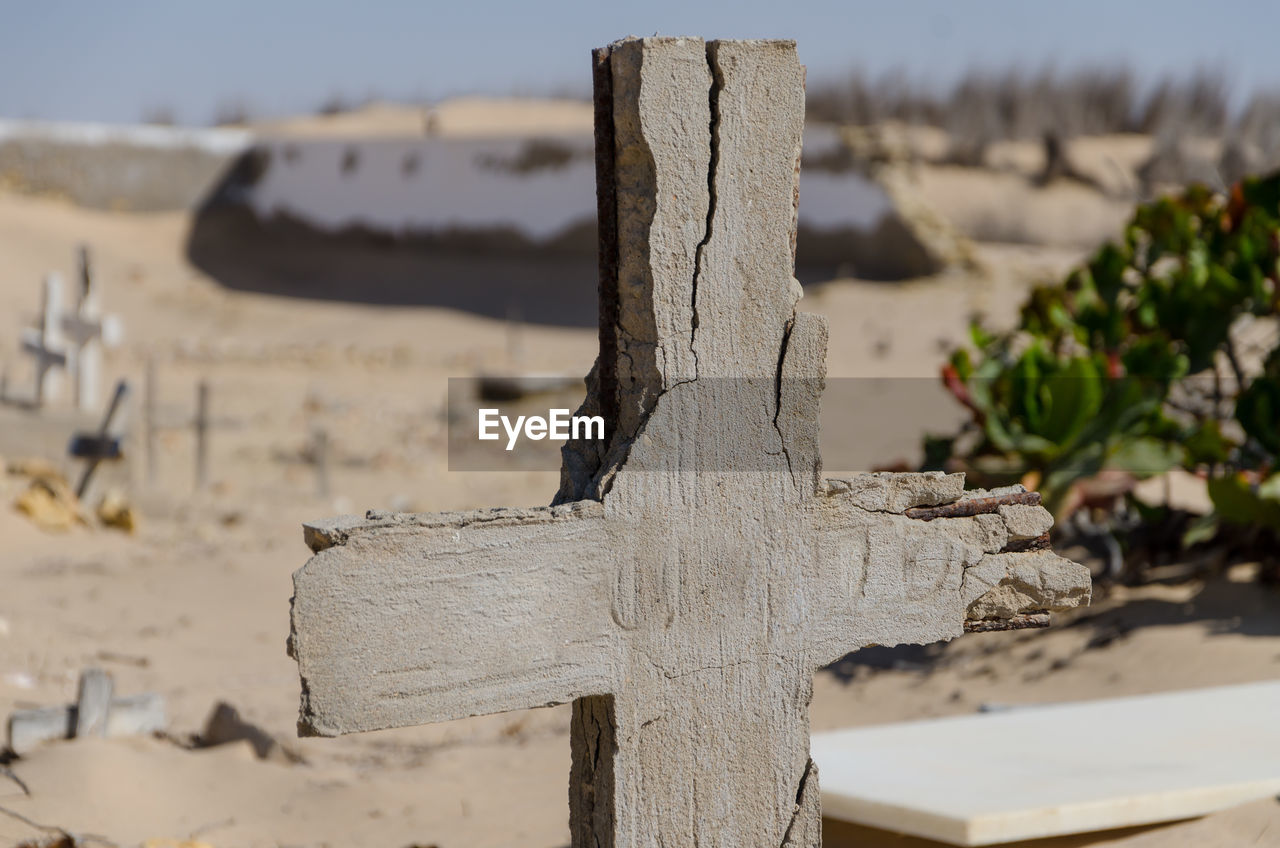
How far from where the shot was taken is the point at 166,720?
423 cm

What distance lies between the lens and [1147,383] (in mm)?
4957

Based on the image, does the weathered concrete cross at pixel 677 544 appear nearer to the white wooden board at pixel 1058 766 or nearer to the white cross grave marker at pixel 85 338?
the white wooden board at pixel 1058 766

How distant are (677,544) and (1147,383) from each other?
356cm

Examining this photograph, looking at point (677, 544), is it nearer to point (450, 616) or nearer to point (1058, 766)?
point (450, 616)

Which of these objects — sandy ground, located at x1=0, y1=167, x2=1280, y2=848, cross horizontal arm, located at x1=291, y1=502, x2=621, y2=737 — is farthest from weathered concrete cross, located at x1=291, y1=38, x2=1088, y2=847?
sandy ground, located at x1=0, y1=167, x2=1280, y2=848

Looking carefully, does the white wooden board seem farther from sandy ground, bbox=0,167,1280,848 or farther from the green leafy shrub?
the green leafy shrub

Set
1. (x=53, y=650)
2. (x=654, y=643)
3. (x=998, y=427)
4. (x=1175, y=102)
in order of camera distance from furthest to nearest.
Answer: (x=1175, y=102) → (x=53, y=650) → (x=998, y=427) → (x=654, y=643)

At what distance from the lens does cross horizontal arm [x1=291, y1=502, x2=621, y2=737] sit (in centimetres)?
180

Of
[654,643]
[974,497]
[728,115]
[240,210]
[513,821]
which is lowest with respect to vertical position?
[513,821]

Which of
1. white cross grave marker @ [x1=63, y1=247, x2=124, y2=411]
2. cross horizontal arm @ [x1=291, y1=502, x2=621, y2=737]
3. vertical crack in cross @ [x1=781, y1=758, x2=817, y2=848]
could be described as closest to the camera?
cross horizontal arm @ [x1=291, y1=502, x2=621, y2=737]

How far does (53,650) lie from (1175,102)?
83.8 ft

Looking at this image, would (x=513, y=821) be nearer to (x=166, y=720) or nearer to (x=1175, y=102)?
(x=166, y=720)

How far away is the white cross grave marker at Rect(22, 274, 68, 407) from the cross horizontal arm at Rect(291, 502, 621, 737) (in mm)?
8489

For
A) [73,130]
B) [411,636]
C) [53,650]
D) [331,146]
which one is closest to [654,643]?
[411,636]
